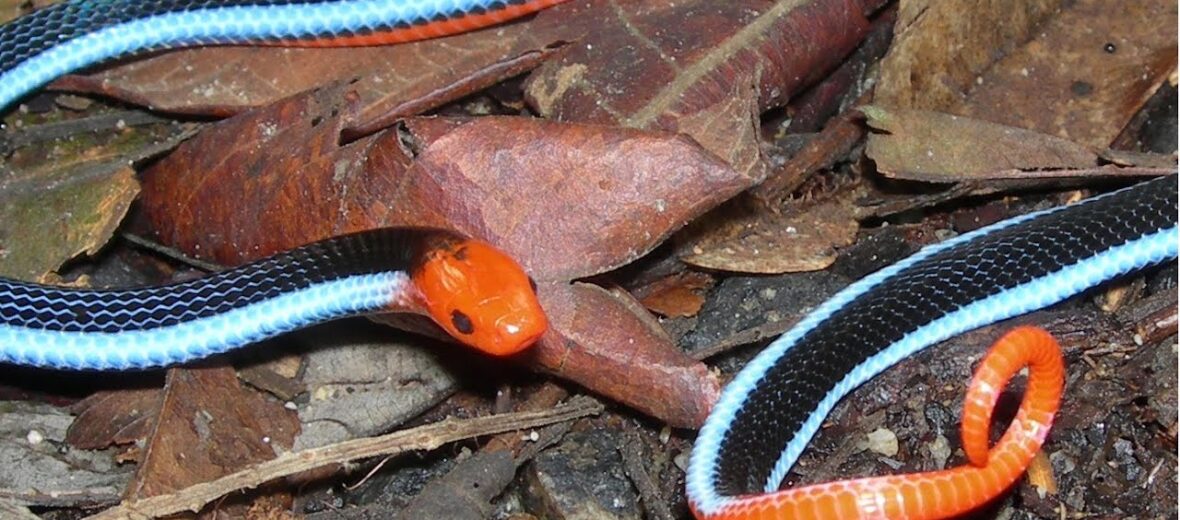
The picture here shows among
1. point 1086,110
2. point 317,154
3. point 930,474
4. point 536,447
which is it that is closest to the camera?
point 930,474

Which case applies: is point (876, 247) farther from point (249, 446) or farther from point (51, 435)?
point (51, 435)

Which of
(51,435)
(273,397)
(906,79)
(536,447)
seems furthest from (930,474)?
(51,435)

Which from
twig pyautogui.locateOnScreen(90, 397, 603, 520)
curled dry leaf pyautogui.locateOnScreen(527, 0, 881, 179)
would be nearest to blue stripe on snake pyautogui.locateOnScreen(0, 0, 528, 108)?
curled dry leaf pyautogui.locateOnScreen(527, 0, 881, 179)

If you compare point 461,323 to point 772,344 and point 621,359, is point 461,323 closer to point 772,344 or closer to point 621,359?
point 621,359

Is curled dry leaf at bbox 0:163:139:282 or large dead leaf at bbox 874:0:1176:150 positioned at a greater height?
large dead leaf at bbox 874:0:1176:150

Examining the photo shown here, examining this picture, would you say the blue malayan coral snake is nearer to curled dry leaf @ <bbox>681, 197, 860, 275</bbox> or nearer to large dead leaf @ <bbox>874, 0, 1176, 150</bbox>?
curled dry leaf @ <bbox>681, 197, 860, 275</bbox>

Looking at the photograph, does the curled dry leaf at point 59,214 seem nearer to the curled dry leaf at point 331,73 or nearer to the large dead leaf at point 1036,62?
the curled dry leaf at point 331,73
